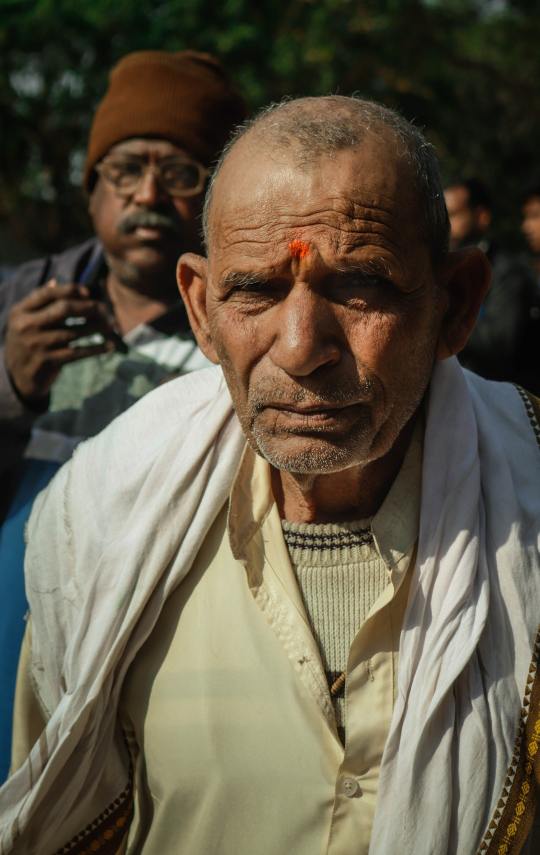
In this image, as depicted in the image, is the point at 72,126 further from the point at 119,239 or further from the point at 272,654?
the point at 272,654

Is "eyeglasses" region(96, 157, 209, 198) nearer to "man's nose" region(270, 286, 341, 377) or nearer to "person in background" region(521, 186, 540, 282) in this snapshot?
"man's nose" region(270, 286, 341, 377)

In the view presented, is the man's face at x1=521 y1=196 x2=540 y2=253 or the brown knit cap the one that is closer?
the brown knit cap

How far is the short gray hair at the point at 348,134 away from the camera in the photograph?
1618mm

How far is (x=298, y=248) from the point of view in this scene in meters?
1.60

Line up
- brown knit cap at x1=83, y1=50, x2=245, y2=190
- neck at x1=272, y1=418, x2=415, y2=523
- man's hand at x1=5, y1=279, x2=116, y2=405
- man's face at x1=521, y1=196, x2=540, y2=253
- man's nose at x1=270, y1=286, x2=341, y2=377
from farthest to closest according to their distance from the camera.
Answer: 1. man's face at x1=521, y1=196, x2=540, y2=253
2. brown knit cap at x1=83, y1=50, x2=245, y2=190
3. man's hand at x1=5, y1=279, x2=116, y2=405
4. neck at x1=272, y1=418, x2=415, y2=523
5. man's nose at x1=270, y1=286, x2=341, y2=377

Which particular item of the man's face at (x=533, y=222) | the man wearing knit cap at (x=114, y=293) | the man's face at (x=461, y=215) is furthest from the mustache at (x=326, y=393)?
the man's face at (x=533, y=222)

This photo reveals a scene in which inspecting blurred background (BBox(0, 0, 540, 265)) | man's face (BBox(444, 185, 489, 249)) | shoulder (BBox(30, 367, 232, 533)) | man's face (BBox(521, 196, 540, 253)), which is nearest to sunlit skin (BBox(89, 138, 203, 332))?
shoulder (BBox(30, 367, 232, 533))

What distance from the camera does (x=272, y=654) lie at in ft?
5.89

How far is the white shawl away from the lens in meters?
1.65

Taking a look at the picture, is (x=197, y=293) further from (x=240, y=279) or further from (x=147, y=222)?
(x=147, y=222)

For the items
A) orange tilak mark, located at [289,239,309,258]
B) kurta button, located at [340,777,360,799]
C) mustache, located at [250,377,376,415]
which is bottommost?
kurta button, located at [340,777,360,799]

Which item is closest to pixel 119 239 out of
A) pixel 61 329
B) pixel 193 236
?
pixel 193 236

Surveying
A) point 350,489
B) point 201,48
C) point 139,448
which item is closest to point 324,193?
point 350,489

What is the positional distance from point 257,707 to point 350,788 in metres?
0.24
